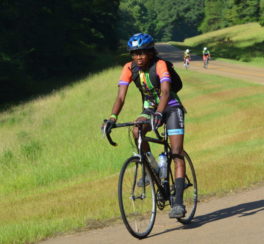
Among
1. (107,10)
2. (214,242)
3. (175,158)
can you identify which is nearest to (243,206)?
(175,158)

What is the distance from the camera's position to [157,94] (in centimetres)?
679

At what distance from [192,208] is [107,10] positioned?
5982cm

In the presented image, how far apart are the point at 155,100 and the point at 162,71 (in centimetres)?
39

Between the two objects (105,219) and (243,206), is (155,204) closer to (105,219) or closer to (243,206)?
(105,219)

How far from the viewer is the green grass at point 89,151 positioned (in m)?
9.41

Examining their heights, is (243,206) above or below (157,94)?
below

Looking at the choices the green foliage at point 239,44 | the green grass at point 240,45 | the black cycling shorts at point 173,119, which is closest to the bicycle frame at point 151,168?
the black cycling shorts at point 173,119

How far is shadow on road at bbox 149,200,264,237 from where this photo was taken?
7071mm

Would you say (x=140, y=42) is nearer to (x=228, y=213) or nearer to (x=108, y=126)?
(x=108, y=126)

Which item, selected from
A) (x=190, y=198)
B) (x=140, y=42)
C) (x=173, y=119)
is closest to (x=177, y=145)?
(x=173, y=119)

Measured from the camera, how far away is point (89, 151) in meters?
19.9

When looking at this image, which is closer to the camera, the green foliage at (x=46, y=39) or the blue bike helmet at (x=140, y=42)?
the blue bike helmet at (x=140, y=42)

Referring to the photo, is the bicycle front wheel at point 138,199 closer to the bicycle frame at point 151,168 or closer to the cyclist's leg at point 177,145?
the bicycle frame at point 151,168

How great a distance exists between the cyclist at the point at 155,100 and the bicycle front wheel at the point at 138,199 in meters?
0.26
